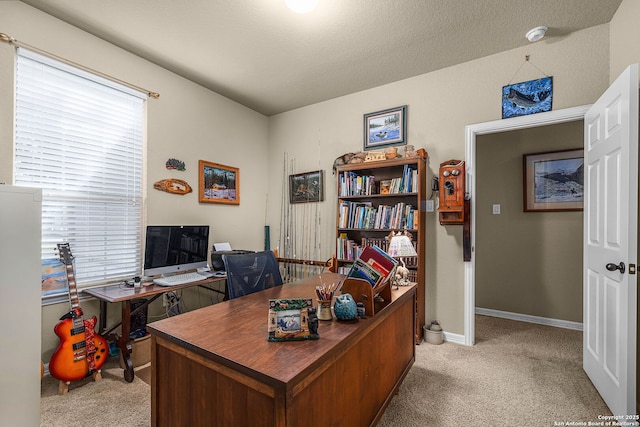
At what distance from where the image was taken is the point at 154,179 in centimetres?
293

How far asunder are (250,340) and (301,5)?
2.17 meters

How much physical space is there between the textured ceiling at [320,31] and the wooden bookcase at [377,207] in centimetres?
102

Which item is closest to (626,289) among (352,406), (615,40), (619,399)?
(619,399)

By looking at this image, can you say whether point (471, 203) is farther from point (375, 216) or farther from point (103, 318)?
point (103, 318)

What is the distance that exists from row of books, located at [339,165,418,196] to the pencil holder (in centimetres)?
197

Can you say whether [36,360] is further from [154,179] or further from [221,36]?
[221,36]

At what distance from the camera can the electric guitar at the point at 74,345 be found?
6.61ft

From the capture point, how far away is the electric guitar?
79.3 inches

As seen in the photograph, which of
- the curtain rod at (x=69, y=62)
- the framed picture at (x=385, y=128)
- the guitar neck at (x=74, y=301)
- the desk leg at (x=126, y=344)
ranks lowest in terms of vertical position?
the desk leg at (x=126, y=344)

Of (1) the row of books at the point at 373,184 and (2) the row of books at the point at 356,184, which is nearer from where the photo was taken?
(1) the row of books at the point at 373,184

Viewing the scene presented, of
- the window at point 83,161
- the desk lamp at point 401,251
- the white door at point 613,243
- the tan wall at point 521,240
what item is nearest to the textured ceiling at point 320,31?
the window at point 83,161

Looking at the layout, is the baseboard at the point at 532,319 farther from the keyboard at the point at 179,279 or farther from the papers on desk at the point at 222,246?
the keyboard at the point at 179,279

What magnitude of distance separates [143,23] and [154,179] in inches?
53.3

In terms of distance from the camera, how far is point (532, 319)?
345 centimetres
